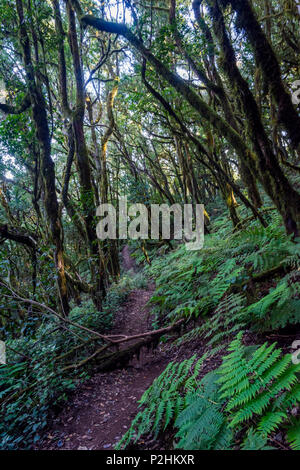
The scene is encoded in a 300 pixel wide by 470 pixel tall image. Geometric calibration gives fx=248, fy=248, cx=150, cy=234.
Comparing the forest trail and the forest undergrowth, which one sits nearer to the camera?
the forest undergrowth

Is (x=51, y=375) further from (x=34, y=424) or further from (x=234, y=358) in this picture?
(x=234, y=358)

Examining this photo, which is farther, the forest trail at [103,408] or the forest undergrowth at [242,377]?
the forest trail at [103,408]

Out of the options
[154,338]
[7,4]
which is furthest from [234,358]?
[7,4]

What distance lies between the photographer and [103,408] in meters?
3.90

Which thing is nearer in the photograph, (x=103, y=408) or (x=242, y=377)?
(x=242, y=377)

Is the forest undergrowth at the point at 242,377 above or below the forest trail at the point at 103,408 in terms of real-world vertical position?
above

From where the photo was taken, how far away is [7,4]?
23.3ft

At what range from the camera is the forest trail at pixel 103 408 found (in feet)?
10.6

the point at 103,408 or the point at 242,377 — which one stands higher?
the point at 242,377

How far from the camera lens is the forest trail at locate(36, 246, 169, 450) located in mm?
3230

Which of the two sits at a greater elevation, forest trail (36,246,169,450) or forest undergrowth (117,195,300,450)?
forest undergrowth (117,195,300,450)
